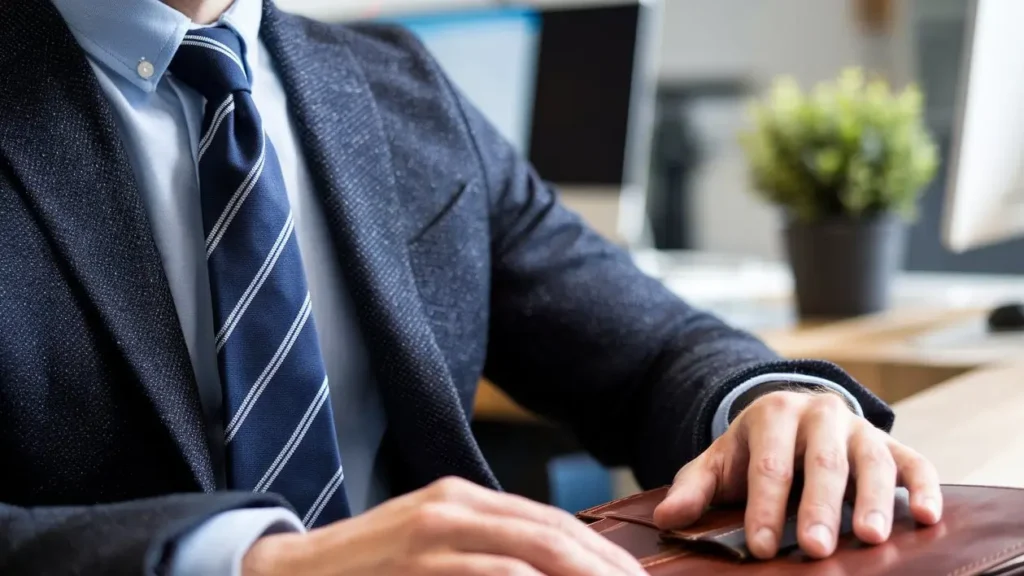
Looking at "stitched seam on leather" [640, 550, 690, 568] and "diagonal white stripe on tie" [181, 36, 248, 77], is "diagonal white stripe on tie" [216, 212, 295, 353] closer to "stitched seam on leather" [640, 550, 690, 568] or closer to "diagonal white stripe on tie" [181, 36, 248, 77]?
"diagonal white stripe on tie" [181, 36, 248, 77]

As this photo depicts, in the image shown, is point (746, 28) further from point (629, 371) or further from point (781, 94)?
point (629, 371)

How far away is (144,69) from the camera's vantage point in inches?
32.9

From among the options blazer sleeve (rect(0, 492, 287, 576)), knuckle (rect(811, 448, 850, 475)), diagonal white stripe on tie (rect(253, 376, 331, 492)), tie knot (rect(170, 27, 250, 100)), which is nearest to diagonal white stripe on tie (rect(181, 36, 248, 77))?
tie knot (rect(170, 27, 250, 100))

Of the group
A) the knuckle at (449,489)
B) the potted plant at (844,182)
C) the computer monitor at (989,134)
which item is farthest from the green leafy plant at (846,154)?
the knuckle at (449,489)

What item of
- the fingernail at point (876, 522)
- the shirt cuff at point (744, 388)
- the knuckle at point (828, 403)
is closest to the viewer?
the fingernail at point (876, 522)

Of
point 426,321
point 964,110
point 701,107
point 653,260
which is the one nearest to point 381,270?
point 426,321

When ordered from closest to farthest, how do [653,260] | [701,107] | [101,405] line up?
1. [101,405]
2. [653,260]
3. [701,107]

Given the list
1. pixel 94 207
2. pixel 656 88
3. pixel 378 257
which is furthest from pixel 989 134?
pixel 656 88

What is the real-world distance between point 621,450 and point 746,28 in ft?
10.9

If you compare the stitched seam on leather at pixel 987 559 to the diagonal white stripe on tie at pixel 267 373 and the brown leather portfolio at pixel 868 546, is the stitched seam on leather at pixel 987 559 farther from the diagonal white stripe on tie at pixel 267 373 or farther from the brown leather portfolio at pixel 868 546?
the diagonal white stripe on tie at pixel 267 373

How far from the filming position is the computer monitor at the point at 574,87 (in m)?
1.76

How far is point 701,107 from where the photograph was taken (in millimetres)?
4117

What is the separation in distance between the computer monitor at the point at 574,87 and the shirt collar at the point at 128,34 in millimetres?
969

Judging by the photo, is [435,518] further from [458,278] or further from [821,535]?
[458,278]
